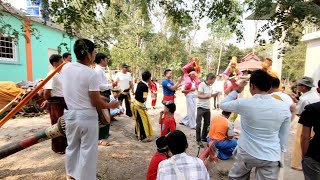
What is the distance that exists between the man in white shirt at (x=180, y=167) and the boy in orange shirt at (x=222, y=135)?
9.53 ft

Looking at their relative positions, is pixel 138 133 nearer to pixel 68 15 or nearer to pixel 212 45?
pixel 68 15

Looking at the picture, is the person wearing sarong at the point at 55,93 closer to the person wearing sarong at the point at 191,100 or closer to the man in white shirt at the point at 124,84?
the man in white shirt at the point at 124,84

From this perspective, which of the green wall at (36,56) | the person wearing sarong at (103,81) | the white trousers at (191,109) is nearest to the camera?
the person wearing sarong at (103,81)

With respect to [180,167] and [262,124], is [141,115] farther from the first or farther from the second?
[180,167]

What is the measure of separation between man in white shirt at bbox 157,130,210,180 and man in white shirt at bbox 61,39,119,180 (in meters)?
1.12

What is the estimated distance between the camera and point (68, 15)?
246 cm

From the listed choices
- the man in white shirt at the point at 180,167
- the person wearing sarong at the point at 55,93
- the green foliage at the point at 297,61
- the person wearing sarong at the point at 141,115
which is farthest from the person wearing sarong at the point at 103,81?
the green foliage at the point at 297,61

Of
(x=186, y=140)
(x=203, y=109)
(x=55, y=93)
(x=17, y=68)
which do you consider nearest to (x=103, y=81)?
(x=55, y=93)

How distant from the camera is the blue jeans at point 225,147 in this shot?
5000 millimetres

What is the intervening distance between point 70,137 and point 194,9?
2.15m

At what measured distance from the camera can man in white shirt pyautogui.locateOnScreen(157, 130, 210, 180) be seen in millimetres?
2033

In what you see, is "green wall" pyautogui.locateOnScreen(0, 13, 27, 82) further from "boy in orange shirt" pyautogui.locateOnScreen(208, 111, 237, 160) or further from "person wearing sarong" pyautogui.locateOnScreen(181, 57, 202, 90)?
"boy in orange shirt" pyautogui.locateOnScreen(208, 111, 237, 160)

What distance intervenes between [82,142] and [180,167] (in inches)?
53.2

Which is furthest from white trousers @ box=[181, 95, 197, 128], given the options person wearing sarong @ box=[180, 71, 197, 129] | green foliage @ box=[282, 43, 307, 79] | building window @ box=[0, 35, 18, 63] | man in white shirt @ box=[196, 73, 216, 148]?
green foliage @ box=[282, 43, 307, 79]
